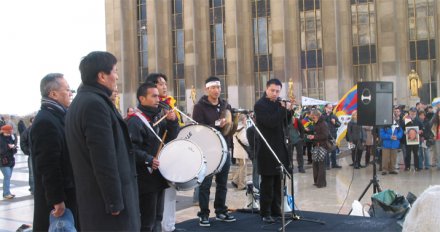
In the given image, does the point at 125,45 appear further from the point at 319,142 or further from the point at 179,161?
the point at 179,161

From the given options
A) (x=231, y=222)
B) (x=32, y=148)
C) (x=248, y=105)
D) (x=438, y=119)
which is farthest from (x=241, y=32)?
(x=32, y=148)

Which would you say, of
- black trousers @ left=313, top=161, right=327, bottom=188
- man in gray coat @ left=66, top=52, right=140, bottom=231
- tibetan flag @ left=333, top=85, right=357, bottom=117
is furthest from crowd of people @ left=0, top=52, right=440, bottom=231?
tibetan flag @ left=333, top=85, right=357, bottom=117

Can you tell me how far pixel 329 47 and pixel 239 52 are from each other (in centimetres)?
782

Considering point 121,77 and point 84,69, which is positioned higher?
point 121,77

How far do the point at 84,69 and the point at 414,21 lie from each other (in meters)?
35.8

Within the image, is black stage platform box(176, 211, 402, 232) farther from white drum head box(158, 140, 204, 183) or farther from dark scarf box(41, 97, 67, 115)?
dark scarf box(41, 97, 67, 115)

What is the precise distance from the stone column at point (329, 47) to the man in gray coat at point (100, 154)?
34664 millimetres

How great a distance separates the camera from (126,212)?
3.80 metres

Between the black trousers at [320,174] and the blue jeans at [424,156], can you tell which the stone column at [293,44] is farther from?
the black trousers at [320,174]

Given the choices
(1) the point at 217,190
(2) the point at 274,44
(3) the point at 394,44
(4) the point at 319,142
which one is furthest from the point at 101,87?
(2) the point at 274,44

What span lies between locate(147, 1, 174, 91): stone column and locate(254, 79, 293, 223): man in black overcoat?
126ft

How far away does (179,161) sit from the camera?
5867 millimetres

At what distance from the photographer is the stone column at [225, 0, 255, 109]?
40500 mm

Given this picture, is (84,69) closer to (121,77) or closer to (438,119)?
(438,119)
